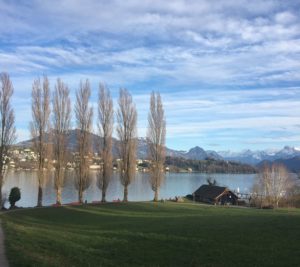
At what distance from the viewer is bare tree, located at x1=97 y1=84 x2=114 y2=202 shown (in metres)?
40.0

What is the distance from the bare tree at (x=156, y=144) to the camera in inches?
1677

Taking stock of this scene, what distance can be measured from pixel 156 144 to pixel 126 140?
11.2ft

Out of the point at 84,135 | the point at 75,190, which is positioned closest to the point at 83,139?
the point at 84,135

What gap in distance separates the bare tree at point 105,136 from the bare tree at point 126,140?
1251 millimetres

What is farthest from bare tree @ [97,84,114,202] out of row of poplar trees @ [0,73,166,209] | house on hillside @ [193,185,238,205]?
house on hillside @ [193,185,238,205]

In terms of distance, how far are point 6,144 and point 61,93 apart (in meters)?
7.36

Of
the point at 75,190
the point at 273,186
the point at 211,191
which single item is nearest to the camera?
the point at 211,191

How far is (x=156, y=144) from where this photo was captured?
142 feet

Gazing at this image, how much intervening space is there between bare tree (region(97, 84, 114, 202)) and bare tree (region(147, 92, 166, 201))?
4586mm

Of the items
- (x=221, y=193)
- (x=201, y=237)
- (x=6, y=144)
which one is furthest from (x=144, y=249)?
(x=221, y=193)

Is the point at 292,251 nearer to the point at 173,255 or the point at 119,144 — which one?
the point at 173,255

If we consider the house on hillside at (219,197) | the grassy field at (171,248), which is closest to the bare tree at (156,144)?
the house on hillside at (219,197)

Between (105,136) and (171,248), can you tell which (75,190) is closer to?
(105,136)

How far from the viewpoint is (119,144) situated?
4194 centimetres
